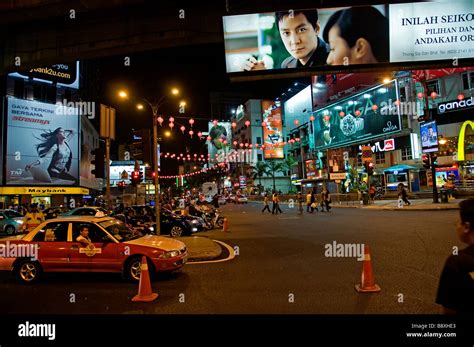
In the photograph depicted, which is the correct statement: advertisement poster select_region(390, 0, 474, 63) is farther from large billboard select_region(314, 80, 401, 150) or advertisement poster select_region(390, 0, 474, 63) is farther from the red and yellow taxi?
large billboard select_region(314, 80, 401, 150)

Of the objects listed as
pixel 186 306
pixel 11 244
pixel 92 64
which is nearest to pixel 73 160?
pixel 92 64

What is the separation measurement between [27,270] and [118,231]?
2.21 metres

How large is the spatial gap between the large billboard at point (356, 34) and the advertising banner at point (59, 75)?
128 ft

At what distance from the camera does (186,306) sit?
5.81 metres

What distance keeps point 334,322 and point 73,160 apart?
44367 millimetres

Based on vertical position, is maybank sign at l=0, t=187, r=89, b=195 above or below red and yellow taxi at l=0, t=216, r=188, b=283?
above

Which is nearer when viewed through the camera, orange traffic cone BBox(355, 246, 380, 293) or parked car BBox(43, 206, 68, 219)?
orange traffic cone BBox(355, 246, 380, 293)

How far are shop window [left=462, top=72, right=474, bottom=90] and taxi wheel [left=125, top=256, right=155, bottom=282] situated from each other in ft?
138

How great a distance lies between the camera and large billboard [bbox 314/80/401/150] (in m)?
42.7

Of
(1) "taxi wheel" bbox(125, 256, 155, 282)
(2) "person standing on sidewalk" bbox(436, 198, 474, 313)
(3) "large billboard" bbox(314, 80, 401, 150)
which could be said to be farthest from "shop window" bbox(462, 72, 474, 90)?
(2) "person standing on sidewalk" bbox(436, 198, 474, 313)

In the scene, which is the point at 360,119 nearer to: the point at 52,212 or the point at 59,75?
the point at 52,212

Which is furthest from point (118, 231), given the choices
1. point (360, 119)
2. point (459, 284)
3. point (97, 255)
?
point (360, 119)

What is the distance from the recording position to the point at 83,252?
7.84 m

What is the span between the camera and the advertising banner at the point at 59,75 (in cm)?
4015
